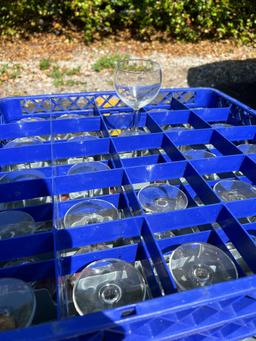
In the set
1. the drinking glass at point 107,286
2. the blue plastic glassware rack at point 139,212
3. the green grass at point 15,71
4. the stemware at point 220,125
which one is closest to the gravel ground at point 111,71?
the green grass at point 15,71

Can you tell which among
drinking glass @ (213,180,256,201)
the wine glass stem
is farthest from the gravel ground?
drinking glass @ (213,180,256,201)

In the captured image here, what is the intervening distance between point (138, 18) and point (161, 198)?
204 inches

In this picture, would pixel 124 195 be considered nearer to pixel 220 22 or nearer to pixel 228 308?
pixel 228 308

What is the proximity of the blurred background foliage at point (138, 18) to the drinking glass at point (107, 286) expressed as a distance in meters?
5.08

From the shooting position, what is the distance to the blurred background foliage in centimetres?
520

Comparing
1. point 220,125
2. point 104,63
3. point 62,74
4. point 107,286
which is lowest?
point 62,74

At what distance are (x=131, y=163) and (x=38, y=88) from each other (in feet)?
11.7

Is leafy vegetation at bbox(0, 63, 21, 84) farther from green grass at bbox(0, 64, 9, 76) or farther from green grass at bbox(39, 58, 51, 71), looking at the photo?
green grass at bbox(39, 58, 51, 71)

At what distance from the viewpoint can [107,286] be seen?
0.74 metres

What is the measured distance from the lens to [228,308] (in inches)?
26.1

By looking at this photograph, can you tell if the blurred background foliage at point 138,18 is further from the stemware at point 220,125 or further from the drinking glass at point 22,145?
the drinking glass at point 22,145

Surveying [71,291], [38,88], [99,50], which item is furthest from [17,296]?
[99,50]

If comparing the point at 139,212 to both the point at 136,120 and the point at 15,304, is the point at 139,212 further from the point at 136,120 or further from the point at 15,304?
the point at 136,120

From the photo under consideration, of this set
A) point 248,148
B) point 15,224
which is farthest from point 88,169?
point 248,148
